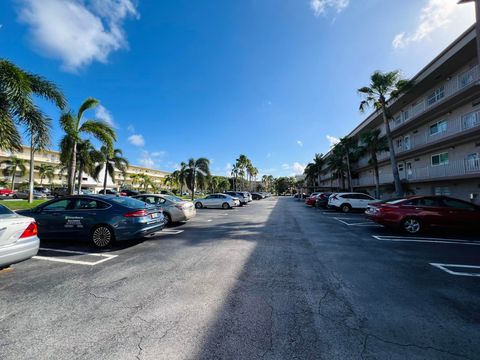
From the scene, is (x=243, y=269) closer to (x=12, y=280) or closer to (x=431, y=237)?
(x=12, y=280)

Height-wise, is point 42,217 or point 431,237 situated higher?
point 42,217

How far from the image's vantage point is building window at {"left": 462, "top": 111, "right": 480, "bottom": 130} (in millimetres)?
14078

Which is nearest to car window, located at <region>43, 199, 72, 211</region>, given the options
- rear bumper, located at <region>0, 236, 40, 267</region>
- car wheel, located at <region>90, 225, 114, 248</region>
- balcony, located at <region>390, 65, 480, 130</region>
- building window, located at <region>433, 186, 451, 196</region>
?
car wheel, located at <region>90, 225, 114, 248</region>

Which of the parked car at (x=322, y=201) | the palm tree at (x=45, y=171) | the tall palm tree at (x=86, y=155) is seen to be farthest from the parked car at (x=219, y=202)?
the palm tree at (x=45, y=171)

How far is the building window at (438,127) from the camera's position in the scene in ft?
57.9

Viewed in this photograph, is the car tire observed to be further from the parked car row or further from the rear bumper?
the rear bumper

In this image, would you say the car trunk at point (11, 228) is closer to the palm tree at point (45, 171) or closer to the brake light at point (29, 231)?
the brake light at point (29, 231)

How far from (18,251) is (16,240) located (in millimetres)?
204

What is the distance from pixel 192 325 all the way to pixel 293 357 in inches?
48.2

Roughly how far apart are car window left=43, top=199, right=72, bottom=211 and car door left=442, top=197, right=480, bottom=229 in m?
12.8

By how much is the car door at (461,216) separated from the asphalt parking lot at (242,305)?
9.05 feet

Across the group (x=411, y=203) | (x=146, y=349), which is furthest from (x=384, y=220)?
(x=146, y=349)

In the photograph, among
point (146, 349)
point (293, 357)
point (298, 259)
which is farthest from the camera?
point (298, 259)

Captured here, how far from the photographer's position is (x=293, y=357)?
7.23 feet
